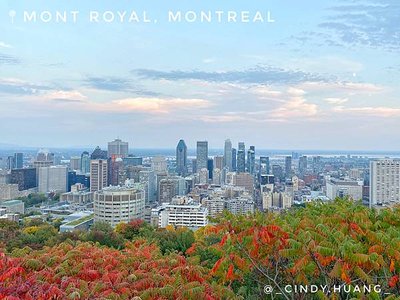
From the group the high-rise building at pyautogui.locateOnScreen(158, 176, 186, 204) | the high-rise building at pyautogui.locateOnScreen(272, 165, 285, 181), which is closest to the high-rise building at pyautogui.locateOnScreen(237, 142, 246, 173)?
the high-rise building at pyautogui.locateOnScreen(272, 165, 285, 181)

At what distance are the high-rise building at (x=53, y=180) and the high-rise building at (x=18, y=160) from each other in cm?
193

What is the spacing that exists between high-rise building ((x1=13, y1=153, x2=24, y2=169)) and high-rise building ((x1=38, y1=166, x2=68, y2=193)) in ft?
6.34

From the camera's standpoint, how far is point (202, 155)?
115 ft

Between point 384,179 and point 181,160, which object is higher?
point 181,160

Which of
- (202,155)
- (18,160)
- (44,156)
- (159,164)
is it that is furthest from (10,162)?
(202,155)

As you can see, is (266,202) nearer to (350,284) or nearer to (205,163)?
(205,163)

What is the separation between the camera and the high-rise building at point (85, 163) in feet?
122

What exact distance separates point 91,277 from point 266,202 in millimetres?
20574

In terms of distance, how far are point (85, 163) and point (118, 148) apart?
3506mm

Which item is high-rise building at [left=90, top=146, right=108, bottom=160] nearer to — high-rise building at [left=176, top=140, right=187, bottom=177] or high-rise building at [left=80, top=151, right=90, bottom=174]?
high-rise building at [left=80, top=151, right=90, bottom=174]

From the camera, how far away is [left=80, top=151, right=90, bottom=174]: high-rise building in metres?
37.3

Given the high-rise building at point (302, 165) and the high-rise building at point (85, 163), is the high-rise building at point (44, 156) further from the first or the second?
the high-rise building at point (302, 165)

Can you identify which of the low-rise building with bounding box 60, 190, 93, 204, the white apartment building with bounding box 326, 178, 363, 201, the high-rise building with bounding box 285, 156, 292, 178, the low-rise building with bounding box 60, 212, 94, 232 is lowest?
the low-rise building with bounding box 60, 190, 93, 204

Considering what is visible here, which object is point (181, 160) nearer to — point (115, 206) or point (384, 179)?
point (115, 206)
